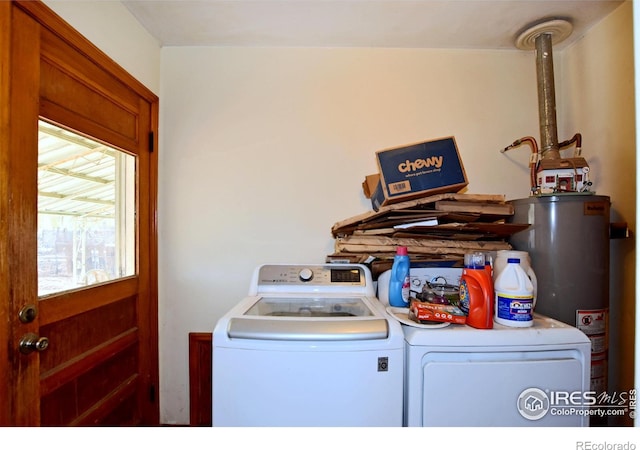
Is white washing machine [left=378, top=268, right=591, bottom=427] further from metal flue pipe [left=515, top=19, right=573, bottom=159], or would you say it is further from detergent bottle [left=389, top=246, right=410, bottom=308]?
metal flue pipe [left=515, top=19, right=573, bottom=159]

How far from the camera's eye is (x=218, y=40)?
5.81 ft

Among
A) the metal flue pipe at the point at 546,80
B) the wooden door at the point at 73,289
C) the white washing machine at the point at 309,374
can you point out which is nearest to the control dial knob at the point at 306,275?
the white washing machine at the point at 309,374

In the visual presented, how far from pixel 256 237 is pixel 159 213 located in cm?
63

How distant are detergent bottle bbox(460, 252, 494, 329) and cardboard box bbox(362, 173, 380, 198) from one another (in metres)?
0.73

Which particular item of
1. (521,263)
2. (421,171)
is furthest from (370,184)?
(521,263)

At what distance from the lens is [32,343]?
102 cm

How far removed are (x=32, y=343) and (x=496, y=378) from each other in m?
1.64

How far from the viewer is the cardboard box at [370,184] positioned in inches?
66.0

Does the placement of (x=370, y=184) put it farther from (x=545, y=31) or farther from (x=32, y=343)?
(x=32, y=343)

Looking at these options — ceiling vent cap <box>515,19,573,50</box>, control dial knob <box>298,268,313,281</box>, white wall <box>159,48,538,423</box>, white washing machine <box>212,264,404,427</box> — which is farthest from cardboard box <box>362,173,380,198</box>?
ceiling vent cap <box>515,19,573,50</box>

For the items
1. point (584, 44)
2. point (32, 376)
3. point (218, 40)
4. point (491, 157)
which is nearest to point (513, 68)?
point (584, 44)
